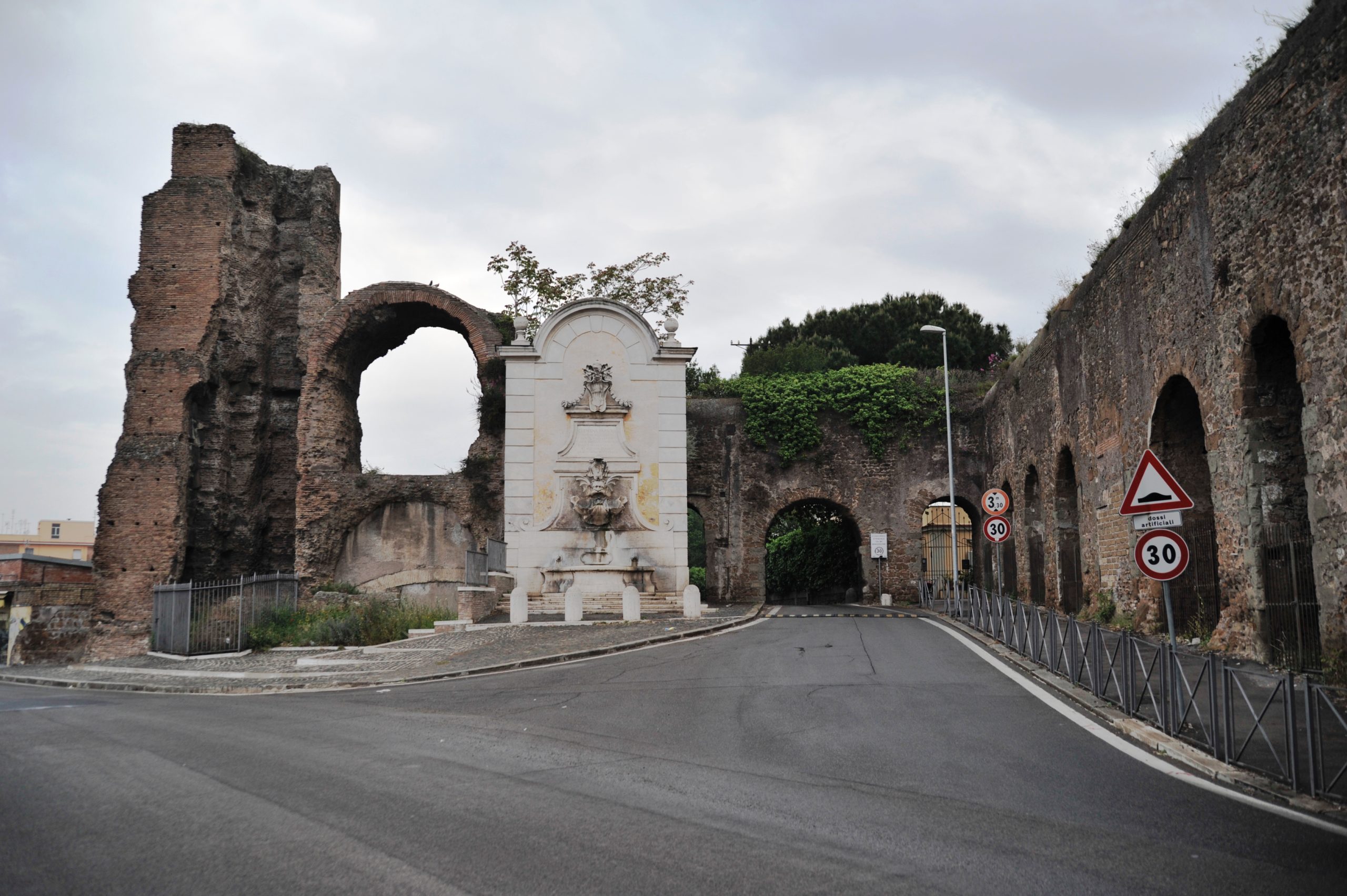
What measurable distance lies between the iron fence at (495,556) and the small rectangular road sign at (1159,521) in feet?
52.5

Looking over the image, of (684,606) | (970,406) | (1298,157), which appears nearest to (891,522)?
(970,406)

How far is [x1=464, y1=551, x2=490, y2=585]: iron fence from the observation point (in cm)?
2170

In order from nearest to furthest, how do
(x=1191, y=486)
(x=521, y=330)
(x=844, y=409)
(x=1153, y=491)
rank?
1. (x=1153, y=491)
2. (x=1191, y=486)
3. (x=521, y=330)
4. (x=844, y=409)

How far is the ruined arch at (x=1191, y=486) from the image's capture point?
47.7 feet

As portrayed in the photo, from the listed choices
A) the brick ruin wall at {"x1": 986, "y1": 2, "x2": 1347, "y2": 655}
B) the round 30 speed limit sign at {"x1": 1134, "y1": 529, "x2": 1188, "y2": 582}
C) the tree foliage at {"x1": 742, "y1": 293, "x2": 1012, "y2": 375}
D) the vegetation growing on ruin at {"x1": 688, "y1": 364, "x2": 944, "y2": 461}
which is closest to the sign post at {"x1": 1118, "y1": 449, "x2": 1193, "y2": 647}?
the round 30 speed limit sign at {"x1": 1134, "y1": 529, "x2": 1188, "y2": 582}

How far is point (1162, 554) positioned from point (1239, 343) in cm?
494

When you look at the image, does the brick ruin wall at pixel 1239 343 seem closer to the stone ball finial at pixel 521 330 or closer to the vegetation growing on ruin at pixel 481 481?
the stone ball finial at pixel 521 330

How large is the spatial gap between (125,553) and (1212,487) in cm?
2476

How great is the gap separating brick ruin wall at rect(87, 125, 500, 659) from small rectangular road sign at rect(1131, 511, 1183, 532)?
19.5 m

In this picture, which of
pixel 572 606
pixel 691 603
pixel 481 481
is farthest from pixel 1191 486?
pixel 481 481

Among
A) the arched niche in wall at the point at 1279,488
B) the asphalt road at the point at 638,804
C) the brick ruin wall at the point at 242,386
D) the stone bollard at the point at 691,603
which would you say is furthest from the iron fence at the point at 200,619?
the arched niche in wall at the point at 1279,488

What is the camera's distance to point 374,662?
52.4ft

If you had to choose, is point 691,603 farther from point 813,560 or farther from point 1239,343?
point 813,560

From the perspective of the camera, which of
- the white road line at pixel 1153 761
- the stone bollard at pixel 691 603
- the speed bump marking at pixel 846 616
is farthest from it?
the speed bump marking at pixel 846 616
